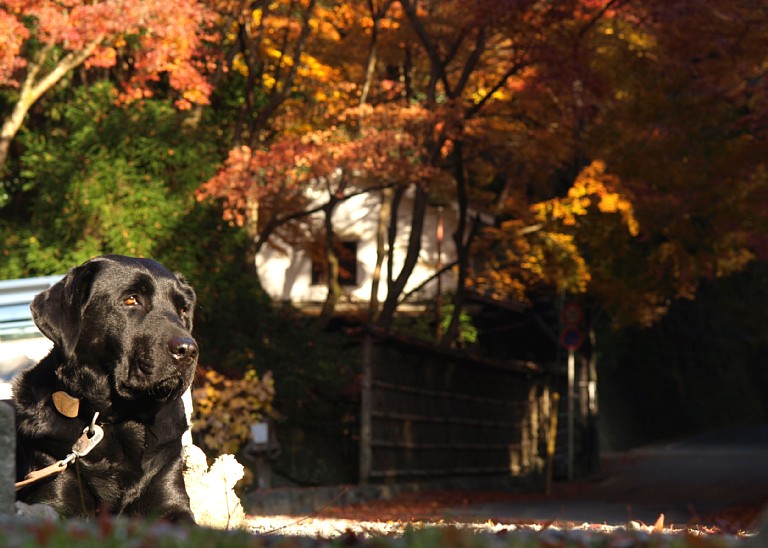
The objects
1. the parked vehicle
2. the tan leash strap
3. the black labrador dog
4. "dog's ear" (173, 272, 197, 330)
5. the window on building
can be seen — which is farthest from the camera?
the window on building

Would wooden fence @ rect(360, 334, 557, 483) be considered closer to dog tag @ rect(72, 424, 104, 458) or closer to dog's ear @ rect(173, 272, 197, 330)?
dog's ear @ rect(173, 272, 197, 330)

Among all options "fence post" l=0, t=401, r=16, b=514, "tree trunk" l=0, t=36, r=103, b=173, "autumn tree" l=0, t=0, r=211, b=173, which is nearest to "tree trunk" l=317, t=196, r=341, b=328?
"autumn tree" l=0, t=0, r=211, b=173

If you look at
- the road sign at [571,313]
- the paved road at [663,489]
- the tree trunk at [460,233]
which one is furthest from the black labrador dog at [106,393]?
the road sign at [571,313]

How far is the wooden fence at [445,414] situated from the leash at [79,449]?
14144 millimetres

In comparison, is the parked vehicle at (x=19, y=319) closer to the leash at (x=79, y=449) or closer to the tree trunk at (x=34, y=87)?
the leash at (x=79, y=449)

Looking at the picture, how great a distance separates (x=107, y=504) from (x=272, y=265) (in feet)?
117

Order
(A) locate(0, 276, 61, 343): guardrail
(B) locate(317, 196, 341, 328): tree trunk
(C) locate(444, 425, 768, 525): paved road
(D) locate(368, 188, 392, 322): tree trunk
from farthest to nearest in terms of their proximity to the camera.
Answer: (D) locate(368, 188, 392, 322): tree trunk, (B) locate(317, 196, 341, 328): tree trunk, (C) locate(444, 425, 768, 525): paved road, (A) locate(0, 276, 61, 343): guardrail

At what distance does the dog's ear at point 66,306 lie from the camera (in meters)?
5.02

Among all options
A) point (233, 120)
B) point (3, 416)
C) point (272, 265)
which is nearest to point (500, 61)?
point (233, 120)

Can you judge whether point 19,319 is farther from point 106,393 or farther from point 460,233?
point 460,233

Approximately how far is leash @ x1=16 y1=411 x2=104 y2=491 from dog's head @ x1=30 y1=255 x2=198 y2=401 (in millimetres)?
178

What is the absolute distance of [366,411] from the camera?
19.3 meters

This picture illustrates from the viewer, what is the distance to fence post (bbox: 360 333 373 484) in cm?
1905

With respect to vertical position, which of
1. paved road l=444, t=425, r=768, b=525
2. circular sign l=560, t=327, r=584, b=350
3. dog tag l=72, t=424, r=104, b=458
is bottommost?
paved road l=444, t=425, r=768, b=525
